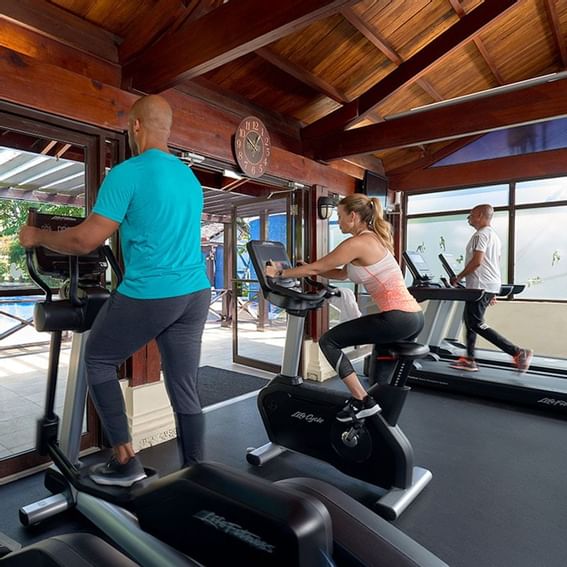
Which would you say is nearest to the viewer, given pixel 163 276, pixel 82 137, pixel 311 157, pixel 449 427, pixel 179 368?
pixel 163 276

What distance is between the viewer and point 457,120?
12.2 feet

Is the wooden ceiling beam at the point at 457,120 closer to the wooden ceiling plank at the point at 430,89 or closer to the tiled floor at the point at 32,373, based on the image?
the wooden ceiling plank at the point at 430,89

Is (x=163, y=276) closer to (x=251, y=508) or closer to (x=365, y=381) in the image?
(x=251, y=508)

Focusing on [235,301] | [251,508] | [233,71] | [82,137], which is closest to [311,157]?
[233,71]

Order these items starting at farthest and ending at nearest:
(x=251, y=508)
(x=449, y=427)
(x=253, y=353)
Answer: (x=253, y=353), (x=449, y=427), (x=251, y=508)

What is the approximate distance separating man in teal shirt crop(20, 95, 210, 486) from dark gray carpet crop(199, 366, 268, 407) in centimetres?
204

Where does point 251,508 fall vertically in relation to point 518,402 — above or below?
above

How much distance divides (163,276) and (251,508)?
97 cm

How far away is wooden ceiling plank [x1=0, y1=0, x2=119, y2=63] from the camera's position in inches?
87.5

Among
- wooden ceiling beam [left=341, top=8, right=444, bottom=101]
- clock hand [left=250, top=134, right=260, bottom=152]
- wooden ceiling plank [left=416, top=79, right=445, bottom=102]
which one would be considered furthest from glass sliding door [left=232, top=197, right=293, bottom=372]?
wooden ceiling plank [left=416, top=79, right=445, bottom=102]

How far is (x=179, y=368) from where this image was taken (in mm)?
1678

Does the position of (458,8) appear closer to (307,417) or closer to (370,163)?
(370,163)

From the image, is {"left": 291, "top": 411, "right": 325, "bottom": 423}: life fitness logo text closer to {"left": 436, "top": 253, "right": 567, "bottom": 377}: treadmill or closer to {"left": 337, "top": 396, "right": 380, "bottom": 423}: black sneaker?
{"left": 337, "top": 396, "right": 380, "bottom": 423}: black sneaker

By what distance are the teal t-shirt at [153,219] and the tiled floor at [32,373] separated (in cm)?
173
